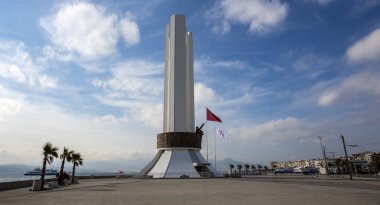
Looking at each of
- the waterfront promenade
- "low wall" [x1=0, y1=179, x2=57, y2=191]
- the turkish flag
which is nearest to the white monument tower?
the turkish flag

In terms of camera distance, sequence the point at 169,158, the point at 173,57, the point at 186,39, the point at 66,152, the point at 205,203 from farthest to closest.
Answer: the point at 186,39
the point at 173,57
the point at 169,158
the point at 66,152
the point at 205,203

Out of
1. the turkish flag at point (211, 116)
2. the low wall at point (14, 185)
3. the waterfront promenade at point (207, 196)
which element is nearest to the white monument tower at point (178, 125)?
the turkish flag at point (211, 116)

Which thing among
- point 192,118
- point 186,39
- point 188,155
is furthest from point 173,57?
point 188,155

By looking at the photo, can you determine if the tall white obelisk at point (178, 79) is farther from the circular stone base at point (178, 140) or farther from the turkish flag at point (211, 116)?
the turkish flag at point (211, 116)

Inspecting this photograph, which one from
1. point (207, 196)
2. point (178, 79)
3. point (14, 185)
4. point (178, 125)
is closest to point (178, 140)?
point (178, 125)

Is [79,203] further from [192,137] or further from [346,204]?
[192,137]

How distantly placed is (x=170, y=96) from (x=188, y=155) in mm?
11895

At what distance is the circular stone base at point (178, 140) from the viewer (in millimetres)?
55062

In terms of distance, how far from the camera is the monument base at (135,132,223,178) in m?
51.4

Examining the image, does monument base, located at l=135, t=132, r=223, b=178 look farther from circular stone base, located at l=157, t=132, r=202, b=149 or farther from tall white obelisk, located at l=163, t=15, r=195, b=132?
tall white obelisk, located at l=163, t=15, r=195, b=132

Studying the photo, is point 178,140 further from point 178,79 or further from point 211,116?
point 178,79

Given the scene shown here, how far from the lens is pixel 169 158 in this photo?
2112 inches

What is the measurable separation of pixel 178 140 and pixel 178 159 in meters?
3.66

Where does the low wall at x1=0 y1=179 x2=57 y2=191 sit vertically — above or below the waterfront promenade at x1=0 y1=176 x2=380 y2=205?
above
